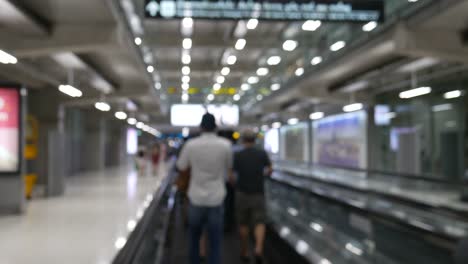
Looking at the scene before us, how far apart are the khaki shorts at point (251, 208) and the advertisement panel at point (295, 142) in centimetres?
2741

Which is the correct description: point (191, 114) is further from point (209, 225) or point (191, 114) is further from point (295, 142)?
point (209, 225)

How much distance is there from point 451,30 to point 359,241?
550 cm

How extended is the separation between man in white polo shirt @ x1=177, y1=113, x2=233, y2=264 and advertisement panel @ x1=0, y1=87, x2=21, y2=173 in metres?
5.92

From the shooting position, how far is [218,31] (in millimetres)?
20453

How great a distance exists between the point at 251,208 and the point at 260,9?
3.26 m

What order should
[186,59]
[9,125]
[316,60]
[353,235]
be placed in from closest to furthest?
[353,235]
[9,125]
[316,60]
[186,59]

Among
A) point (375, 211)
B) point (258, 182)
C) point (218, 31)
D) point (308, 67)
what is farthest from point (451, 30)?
point (218, 31)

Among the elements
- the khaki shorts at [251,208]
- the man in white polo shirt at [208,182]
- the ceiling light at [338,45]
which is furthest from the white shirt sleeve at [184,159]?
the ceiling light at [338,45]

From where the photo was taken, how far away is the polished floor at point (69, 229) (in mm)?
6324

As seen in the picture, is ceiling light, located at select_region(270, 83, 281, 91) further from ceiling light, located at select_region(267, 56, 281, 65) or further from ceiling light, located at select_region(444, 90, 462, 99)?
ceiling light, located at select_region(444, 90, 462, 99)

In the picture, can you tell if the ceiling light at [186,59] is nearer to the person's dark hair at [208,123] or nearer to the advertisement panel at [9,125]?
the advertisement panel at [9,125]

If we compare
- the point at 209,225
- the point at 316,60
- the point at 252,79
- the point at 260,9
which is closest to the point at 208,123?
the point at 209,225

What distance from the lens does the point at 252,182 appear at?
24.7ft

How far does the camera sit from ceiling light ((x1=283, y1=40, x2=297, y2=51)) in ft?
68.4
